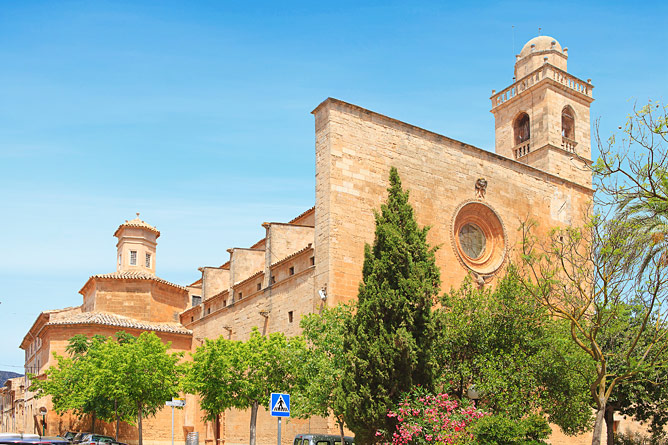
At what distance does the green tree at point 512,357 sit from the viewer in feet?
52.6

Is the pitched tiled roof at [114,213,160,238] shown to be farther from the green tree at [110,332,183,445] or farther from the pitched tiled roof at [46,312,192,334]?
the green tree at [110,332,183,445]

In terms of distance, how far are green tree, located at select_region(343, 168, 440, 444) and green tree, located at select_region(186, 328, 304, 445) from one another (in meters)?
4.40

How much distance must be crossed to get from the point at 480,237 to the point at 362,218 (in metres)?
6.50

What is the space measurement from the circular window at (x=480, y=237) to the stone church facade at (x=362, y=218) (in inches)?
1.7

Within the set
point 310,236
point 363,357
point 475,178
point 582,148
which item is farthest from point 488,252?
point 363,357

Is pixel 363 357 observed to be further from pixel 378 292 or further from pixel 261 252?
pixel 261 252

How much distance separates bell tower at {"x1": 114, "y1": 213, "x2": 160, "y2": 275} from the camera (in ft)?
140

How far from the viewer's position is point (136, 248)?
4306 cm

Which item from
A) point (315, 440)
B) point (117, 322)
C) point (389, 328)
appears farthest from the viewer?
point (117, 322)

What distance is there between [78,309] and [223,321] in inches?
761

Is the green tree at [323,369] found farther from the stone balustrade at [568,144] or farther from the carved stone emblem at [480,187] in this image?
the stone balustrade at [568,144]

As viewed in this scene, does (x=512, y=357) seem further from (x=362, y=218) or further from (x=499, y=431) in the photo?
(x=362, y=218)

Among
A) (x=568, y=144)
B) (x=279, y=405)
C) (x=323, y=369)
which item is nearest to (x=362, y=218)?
(x=323, y=369)

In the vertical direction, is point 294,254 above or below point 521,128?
below
